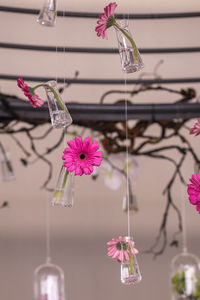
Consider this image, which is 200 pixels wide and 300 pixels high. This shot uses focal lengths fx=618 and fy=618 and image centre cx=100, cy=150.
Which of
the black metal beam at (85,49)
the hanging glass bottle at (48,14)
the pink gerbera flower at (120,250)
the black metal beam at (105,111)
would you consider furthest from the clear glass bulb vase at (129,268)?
the black metal beam at (85,49)

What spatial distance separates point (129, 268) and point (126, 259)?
3 centimetres

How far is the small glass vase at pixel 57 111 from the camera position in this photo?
159 cm

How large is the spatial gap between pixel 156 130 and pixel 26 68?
0.81 m

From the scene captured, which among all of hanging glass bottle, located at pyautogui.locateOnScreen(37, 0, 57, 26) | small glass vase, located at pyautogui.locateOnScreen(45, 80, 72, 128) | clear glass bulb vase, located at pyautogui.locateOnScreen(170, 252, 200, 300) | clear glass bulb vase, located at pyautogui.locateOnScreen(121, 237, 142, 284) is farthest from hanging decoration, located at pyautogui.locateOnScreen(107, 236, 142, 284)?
clear glass bulb vase, located at pyautogui.locateOnScreen(170, 252, 200, 300)

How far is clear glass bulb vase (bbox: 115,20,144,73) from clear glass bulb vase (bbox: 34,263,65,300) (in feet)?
4.34

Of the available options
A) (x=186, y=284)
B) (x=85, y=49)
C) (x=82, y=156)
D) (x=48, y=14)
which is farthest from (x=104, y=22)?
(x=186, y=284)

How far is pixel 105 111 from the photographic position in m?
2.32

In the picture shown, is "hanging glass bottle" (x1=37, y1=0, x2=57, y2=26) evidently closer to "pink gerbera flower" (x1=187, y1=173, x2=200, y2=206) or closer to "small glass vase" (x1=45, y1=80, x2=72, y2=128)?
"small glass vase" (x1=45, y1=80, x2=72, y2=128)

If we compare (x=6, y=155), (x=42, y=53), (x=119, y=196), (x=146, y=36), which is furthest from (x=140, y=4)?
(x=119, y=196)

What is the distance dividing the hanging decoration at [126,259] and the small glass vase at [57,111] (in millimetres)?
345

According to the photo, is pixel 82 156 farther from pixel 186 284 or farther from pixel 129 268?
pixel 186 284

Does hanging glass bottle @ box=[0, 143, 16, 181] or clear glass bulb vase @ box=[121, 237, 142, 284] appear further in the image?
hanging glass bottle @ box=[0, 143, 16, 181]

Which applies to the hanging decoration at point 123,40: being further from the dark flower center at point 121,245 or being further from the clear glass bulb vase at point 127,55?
the dark flower center at point 121,245

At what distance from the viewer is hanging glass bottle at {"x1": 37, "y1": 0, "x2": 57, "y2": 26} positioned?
1.42m
